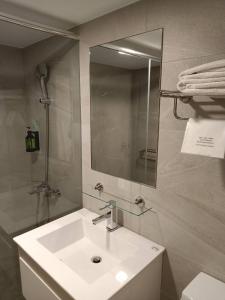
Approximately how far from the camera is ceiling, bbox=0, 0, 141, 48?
48.7 inches

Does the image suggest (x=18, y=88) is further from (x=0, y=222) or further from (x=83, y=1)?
(x=0, y=222)

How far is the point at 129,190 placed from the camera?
1.44 meters

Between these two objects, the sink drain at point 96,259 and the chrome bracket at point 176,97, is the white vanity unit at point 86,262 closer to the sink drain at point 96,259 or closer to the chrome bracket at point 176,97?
the sink drain at point 96,259

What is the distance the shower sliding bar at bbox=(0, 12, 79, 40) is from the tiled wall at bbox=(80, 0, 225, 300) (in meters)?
0.25

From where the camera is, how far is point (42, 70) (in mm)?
1826

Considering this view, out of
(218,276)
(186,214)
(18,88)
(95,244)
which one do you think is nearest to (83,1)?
(18,88)

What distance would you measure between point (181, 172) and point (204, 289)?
57 centimetres

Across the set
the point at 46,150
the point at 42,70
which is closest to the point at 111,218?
the point at 46,150

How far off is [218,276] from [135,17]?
4.83 feet

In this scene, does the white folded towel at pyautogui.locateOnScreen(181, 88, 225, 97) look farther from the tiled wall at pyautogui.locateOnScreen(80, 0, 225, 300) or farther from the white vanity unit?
the white vanity unit

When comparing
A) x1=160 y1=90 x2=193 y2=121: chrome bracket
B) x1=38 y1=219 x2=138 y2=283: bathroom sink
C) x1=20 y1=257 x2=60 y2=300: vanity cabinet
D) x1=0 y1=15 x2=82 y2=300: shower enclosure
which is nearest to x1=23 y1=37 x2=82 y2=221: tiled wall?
Result: x1=0 y1=15 x2=82 y2=300: shower enclosure

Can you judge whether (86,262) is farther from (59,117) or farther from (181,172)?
(59,117)

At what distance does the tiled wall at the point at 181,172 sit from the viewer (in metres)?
1.00

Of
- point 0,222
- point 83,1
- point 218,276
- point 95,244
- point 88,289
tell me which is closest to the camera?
point 88,289
